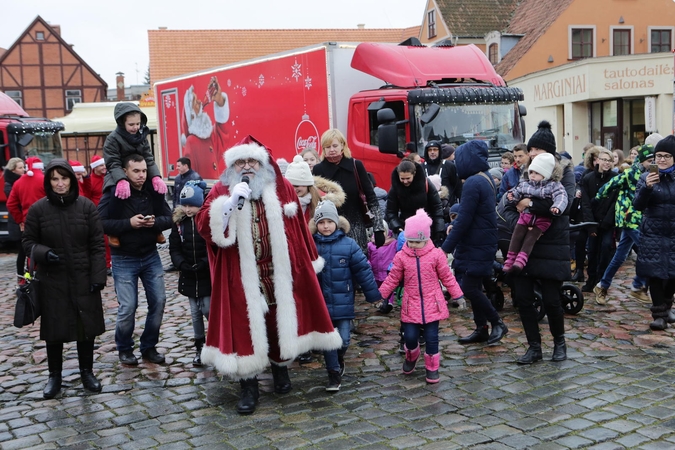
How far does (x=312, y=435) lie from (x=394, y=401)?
2.79 feet

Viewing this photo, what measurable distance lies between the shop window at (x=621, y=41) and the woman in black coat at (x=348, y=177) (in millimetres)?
28893

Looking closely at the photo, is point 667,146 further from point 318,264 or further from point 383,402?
point 383,402


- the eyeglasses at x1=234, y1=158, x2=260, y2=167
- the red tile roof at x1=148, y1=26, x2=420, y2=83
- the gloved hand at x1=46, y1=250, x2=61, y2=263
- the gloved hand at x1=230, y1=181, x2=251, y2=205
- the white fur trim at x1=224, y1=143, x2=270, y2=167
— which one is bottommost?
the gloved hand at x1=46, y1=250, x2=61, y2=263

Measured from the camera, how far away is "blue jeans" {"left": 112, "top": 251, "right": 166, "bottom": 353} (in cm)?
653

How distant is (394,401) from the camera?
5.42 metres

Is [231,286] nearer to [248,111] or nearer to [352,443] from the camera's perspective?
[352,443]

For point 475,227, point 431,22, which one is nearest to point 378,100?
point 475,227

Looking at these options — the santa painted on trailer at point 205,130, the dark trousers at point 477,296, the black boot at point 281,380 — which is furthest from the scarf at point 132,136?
the santa painted on trailer at point 205,130

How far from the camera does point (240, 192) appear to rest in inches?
200

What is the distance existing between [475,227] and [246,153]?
92.3 inches

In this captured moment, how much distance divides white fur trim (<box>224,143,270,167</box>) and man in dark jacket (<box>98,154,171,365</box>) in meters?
1.33

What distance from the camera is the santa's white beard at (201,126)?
15.6m

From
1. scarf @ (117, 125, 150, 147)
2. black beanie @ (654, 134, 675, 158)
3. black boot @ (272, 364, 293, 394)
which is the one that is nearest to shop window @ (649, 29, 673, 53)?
black beanie @ (654, 134, 675, 158)

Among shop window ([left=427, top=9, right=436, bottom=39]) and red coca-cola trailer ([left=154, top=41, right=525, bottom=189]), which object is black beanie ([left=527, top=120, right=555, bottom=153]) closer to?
red coca-cola trailer ([left=154, top=41, right=525, bottom=189])
